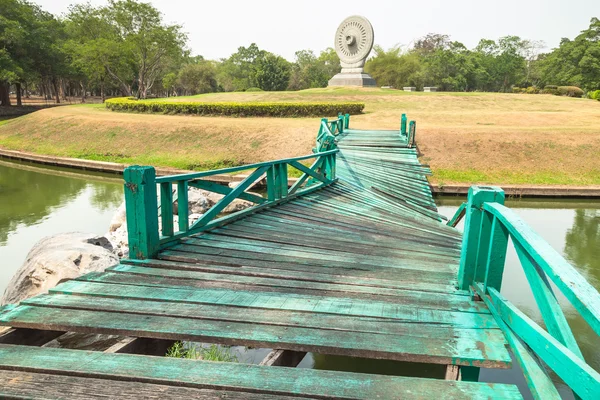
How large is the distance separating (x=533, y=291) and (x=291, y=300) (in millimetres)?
1550

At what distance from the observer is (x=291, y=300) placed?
3.01m

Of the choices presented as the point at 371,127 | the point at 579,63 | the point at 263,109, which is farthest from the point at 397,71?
the point at 371,127

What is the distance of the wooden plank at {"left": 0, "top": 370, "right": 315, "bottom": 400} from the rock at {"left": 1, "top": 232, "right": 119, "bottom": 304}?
341 centimetres

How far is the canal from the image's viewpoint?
5117 mm

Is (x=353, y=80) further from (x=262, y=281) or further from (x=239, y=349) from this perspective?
(x=262, y=281)

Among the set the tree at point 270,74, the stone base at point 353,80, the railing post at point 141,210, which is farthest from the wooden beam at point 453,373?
the tree at point 270,74

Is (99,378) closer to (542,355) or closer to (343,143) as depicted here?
(542,355)

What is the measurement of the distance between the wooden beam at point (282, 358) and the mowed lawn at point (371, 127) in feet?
47.2

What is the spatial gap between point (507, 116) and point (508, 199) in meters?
15.0

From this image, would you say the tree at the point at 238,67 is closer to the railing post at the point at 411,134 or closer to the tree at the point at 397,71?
the tree at the point at 397,71

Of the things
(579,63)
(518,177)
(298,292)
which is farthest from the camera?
(579,63)

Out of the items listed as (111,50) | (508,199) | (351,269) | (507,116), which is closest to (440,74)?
(507,116)

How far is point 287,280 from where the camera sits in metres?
3.50

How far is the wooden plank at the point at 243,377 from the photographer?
2.00 meters
